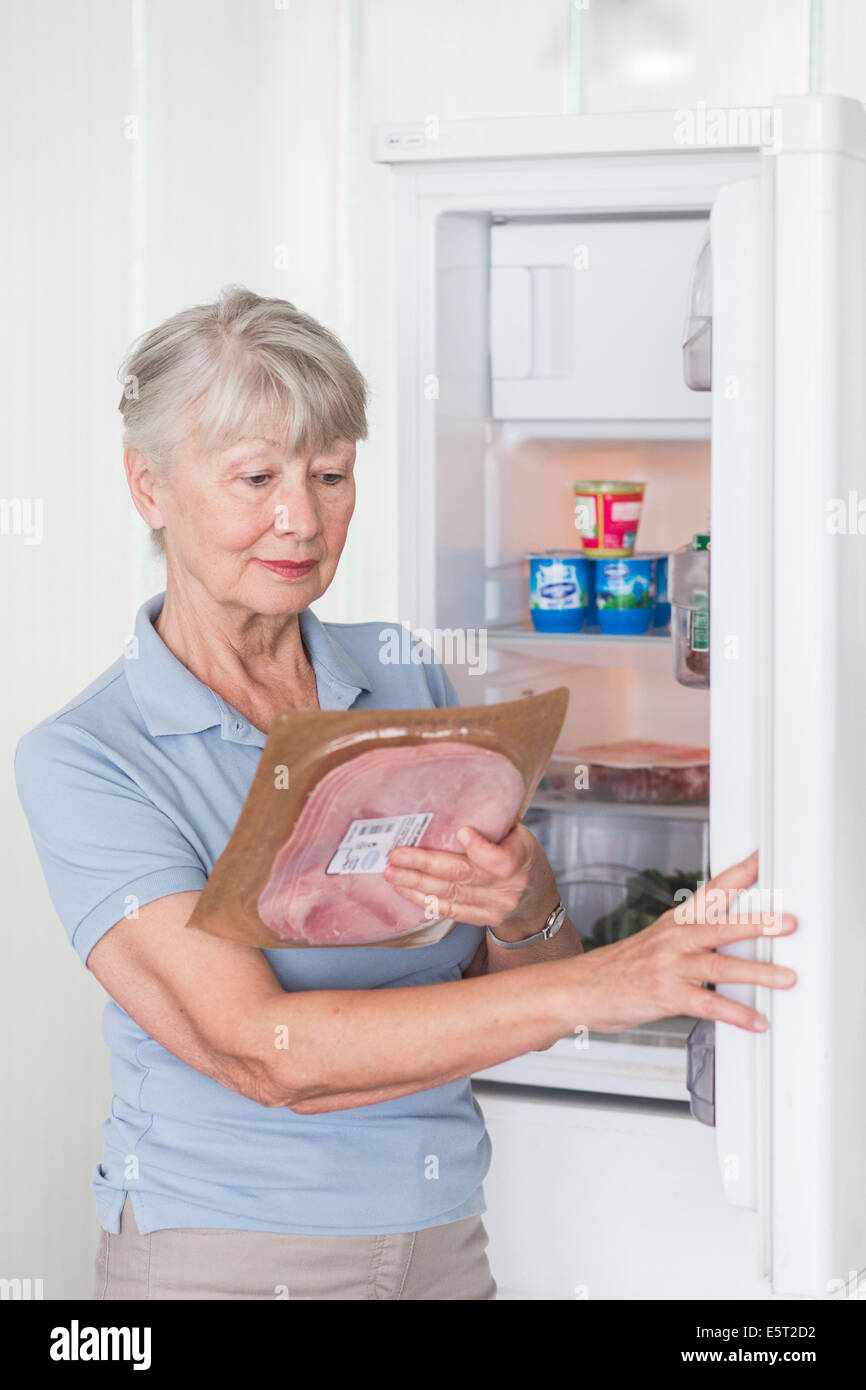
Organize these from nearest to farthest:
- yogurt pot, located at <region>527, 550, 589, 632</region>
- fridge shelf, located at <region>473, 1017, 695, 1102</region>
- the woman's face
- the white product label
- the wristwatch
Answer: the white product label, the woman's face, the wristwatch, fridge shelf, located at <region>473, 1017, 695, 1102</region>, yogurt pot, located at <region>527, 550, 589, 632</region>

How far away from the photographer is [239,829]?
0.86 m

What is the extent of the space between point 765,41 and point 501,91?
0.43m

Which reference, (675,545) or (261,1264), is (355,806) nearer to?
(261,1264)

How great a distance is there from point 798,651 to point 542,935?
0.53 meters

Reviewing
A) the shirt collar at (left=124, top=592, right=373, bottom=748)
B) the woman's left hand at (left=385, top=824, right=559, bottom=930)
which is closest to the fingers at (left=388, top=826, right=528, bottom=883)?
the woman's left hand at (left=385, top=824, right=559, bottom=930)

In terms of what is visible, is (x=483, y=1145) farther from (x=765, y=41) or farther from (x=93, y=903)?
(x=765, y=41)

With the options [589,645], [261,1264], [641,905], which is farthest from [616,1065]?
[261,1264]

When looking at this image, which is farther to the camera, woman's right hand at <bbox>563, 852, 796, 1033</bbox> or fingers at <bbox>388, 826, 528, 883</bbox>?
fingers at <bbox>388, 826, 528, 883</bbox>

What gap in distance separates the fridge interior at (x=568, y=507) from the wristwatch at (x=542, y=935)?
550 millimetres

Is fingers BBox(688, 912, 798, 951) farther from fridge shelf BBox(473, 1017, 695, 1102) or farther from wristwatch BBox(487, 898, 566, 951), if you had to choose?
fridge shelf BBox(473, 1017, 695, 1102)

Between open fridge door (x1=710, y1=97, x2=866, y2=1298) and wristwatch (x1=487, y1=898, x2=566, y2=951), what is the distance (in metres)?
0.38

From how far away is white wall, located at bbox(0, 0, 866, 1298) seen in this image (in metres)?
2.05

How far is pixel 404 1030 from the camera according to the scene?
960mm

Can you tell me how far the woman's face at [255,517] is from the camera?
3.78 ft
